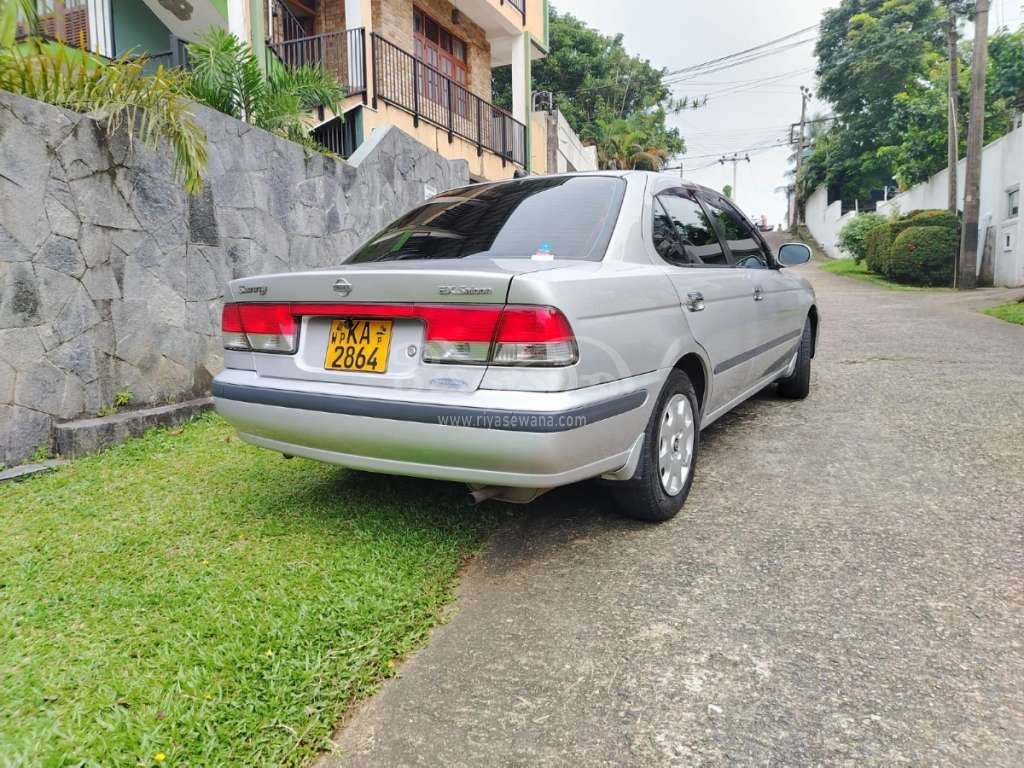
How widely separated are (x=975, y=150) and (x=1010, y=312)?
6.81 meters

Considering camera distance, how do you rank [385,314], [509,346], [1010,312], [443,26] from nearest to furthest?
[509,346]
[385,314]
[1010,312]
[443,26]

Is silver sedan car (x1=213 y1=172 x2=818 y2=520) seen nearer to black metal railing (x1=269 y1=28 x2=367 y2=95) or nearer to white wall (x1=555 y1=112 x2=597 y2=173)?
black metal railing (x1=269 y1=28 x2=367 y2=95)

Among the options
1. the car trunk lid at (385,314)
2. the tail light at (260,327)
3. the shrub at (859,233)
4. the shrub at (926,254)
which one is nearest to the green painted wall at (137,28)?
the tail light at (260,327)

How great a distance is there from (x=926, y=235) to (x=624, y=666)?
1820cm

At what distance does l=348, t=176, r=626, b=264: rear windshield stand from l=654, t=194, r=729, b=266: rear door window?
33 centimetres

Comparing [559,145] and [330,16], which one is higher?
[330,16]

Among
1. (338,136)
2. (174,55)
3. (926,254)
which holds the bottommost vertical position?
(926,254)

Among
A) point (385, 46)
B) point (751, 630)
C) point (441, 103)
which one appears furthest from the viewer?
point (441, 103)

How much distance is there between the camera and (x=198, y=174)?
473 centimetres

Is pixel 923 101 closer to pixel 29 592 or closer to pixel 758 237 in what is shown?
pixel 758 237

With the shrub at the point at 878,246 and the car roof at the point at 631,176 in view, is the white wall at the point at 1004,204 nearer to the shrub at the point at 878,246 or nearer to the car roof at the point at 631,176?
the shrub at the point at 878,246

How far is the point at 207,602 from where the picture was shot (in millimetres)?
2375

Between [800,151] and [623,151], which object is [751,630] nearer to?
[623,151]

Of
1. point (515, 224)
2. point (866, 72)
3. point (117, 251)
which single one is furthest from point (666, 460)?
point (866, 72)
